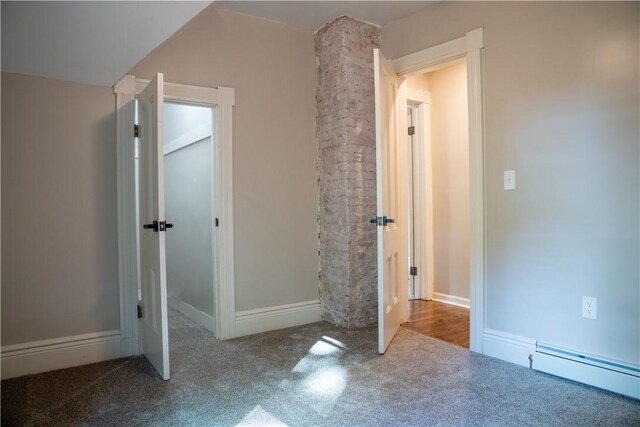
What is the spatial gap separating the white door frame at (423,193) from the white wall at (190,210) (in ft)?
6.96

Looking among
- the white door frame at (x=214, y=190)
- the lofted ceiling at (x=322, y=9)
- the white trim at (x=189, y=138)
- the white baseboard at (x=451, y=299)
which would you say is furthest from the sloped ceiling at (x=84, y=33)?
the white baseboard at (x=451, y=299)

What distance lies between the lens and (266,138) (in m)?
3.36

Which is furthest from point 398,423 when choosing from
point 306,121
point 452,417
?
point 306,121

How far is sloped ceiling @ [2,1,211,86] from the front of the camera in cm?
172

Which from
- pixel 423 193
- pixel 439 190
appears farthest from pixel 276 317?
pixel 439 190

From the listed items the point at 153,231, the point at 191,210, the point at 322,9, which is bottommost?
the point at 153,231

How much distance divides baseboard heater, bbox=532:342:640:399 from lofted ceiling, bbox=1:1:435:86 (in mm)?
2611

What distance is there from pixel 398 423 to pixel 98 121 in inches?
99.3

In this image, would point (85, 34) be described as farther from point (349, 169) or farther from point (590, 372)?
point (590, 372)

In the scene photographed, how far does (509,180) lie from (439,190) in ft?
5.60

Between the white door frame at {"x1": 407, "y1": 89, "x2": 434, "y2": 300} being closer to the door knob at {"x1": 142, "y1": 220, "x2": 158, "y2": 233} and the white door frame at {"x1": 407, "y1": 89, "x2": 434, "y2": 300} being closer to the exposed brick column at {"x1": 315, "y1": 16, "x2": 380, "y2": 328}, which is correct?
the exposed brick column at {"x1": 315, "y1": 16, "x2": 380, "y2": 328}

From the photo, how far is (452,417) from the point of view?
6.27 ft

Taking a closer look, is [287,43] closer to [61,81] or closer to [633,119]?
[61,81]

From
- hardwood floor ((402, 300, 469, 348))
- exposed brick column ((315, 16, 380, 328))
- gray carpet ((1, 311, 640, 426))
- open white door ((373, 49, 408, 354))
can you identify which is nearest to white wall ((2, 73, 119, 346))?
gray carpet ((1, 311, 640, 426))
